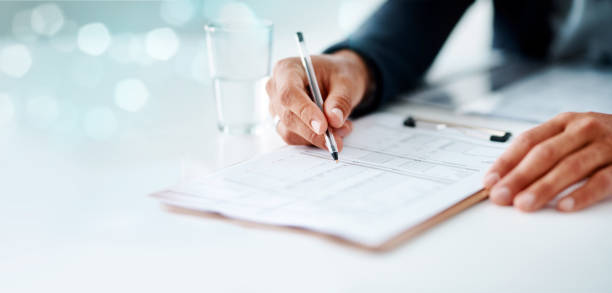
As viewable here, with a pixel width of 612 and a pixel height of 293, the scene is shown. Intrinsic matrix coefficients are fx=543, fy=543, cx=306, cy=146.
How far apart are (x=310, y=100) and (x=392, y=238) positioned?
0.84ft

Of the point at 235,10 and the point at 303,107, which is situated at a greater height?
the point at 235,10

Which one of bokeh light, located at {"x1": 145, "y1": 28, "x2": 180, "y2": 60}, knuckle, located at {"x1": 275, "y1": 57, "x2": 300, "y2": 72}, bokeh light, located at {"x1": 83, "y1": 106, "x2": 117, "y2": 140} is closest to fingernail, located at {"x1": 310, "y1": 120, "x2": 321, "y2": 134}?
knuckle, located at {"x1": 275, "y1": 57, "x2": 300, "y2": 72}

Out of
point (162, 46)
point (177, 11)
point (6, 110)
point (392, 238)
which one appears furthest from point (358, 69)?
point (177, 11)

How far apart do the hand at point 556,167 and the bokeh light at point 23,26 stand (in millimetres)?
1457

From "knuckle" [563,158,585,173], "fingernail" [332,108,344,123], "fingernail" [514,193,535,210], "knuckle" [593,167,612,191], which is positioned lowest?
"fingernail" [514,193,535,210]

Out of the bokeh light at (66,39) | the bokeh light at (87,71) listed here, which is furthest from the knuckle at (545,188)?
the bokeh light at (66,39)

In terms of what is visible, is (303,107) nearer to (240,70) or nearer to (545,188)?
(240,70)

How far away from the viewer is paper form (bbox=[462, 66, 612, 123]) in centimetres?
87

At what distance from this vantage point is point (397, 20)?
105 cm

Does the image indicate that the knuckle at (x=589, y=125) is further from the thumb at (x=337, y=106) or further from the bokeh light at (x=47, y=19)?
the bokeh light at (x=47, y=19)

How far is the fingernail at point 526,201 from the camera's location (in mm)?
525

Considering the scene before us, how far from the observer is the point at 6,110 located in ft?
3.02

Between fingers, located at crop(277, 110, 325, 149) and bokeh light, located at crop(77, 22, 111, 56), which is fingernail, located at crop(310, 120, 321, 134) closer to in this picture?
fingers, located at crop(277, 110, 325, 149)

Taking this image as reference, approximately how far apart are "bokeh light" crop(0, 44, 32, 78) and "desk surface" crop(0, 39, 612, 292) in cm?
59
